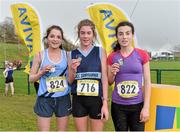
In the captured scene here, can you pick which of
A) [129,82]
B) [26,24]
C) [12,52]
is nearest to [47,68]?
[129,82]

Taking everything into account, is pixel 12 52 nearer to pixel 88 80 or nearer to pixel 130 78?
pixel 88 80

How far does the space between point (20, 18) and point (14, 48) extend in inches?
1851

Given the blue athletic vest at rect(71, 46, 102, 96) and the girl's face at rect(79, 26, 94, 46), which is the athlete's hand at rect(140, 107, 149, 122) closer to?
the blue athletic vest at rect(71, 46, 102, 96)

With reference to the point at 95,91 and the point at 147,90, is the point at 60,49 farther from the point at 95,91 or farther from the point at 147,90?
the point at 147,90

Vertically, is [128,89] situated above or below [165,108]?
above

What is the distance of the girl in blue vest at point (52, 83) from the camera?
4.09 metres

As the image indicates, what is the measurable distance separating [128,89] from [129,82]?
81 millimetres

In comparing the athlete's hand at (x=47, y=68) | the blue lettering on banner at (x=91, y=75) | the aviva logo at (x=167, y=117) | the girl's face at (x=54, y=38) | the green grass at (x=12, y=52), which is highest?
the girl's face at (x=54, y=38)

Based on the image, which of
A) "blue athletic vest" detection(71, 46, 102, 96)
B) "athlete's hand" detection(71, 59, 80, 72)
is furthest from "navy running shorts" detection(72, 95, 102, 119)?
"athlete's hand" detection(71, 59, 80, 72)

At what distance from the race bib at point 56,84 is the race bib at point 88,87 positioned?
0.78 feet

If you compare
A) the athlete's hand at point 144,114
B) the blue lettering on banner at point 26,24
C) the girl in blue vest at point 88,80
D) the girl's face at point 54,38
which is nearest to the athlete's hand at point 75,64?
the girl in blue vest at point 88,80

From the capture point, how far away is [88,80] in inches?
155

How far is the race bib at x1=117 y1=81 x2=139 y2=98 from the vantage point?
3826 millimetres

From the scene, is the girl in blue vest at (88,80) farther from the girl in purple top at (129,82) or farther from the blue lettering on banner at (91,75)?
the girl in purple top at (129,82)
